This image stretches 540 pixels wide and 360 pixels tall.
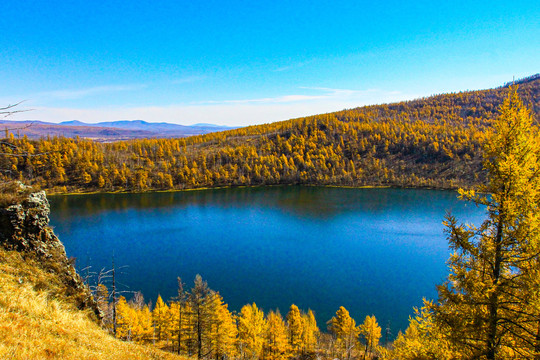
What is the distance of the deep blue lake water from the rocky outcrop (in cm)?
1533

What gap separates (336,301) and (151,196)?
9576 centimetres

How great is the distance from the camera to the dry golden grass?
6.82 meters

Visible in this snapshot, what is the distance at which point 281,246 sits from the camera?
58.4 meters

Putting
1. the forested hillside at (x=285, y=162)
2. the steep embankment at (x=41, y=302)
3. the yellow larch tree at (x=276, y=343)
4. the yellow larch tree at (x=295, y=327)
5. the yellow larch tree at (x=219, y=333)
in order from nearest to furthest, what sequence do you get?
the steep embankment at (x=41, y=302) < the yellow larch tree at (x=219, y=333) < the yellow larch tree at (x=276, y=343) < the yellow larch tree at (x=295, y=327) < the forested hillside at (x=285, y=162)

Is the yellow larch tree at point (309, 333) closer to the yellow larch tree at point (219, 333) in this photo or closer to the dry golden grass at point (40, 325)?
the yellow larch tree at point (219, 333)

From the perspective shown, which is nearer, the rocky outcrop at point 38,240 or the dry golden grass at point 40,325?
the dry golden grass at point 40,325

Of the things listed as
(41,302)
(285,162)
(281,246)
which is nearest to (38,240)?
(41,302)

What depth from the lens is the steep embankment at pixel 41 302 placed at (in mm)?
7113

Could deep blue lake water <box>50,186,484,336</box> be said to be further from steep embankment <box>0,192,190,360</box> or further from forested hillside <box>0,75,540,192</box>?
forested hillside <box>0,75,540,192</box>

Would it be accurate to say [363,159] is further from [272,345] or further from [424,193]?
[272,345]


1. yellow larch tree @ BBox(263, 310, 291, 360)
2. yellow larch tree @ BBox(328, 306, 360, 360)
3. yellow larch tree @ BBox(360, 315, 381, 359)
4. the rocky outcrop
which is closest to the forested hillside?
yellow larch tree @ BBox(328, 306, 360, 360)

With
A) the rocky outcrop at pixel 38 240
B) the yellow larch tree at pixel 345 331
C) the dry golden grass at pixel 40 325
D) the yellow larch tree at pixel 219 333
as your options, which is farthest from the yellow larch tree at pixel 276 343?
the rocky outcrop at pixel 38 240

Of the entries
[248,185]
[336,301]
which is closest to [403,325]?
[336,301]

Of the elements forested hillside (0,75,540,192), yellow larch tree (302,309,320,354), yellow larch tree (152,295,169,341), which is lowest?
yellow larch tree (302,309,320,354)
